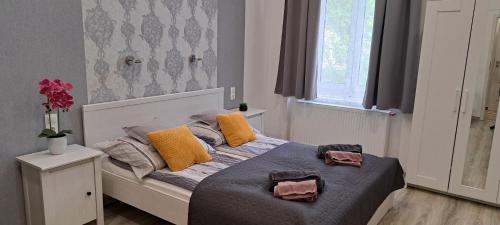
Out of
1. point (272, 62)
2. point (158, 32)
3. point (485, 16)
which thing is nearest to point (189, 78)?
point (158, 32)

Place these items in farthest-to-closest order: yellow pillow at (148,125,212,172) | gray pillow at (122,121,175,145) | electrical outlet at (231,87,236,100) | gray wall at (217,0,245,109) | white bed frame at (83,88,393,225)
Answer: electrical outlet at (231,87,236,100) → gray wall at (217,0,245,109) → gray pillow at (122,121,175,145) → yellow pillow at (148,125,212,172) → white bed frame at (83,88,393,225)

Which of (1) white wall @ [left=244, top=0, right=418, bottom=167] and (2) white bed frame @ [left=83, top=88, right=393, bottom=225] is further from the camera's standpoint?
(1) white wall @ [left=244, top=0, right=418, bottom=167]

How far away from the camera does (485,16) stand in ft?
9.57

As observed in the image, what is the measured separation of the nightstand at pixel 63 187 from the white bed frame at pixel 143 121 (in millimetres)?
212

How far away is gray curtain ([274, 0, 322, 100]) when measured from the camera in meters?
4.00

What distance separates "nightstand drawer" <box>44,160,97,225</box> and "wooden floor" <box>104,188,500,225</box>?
0.36 metres

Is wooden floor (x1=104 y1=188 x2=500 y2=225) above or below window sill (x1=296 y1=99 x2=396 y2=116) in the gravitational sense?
below

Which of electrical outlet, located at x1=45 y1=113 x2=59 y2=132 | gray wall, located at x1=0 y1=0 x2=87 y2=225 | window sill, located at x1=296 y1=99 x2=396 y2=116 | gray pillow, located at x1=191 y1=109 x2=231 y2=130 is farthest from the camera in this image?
window sill, located at x1=296 y1=99 x2=396 y2=116

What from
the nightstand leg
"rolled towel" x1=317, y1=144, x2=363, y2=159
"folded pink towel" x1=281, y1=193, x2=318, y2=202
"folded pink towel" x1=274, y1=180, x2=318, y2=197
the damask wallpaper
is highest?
the damask wallpaper

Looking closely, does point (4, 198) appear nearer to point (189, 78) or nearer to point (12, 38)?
point (12, 38)

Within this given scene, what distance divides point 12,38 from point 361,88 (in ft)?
10.7

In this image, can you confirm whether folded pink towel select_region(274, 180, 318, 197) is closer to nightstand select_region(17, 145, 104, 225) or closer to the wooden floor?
the wooden floor

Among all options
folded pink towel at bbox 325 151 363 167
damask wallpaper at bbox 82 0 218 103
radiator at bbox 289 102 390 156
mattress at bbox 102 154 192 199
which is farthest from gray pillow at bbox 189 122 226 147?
radiator at bbox 289 102 390 156

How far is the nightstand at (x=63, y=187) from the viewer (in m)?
2.21
